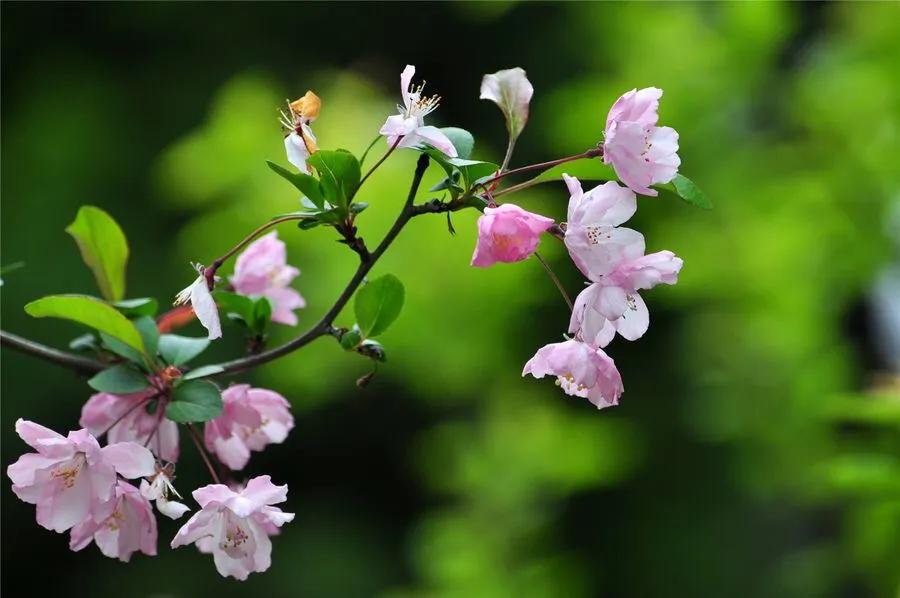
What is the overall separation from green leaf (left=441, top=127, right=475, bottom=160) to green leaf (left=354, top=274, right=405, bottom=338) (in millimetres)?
128

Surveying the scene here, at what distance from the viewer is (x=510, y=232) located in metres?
0.67

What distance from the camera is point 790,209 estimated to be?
7.19 feet

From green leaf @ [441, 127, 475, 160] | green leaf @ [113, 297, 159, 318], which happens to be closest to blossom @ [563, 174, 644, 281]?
green leaf @ [441, 127, 475, 160]

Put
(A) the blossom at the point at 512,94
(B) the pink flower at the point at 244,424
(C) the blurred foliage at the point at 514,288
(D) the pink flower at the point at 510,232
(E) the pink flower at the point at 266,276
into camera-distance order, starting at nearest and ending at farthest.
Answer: (D) the pink flower at the point at 510,232 → (A) the blossom at the point at 512,94 → (B) the pink flower at the point at 244,424 → (E) the pink flower at the point at 266,276 → (C) the blurred foliage at the point at 514,288

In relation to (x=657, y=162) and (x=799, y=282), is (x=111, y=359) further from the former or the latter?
(x=799, y=282)

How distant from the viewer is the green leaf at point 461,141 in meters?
0.75

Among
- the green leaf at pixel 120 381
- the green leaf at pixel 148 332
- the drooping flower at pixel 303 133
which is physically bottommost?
the green leaf at pixel 120 381

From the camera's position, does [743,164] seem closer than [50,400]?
Yes

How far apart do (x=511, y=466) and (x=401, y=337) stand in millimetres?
447

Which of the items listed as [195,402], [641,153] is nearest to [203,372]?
[195,402]

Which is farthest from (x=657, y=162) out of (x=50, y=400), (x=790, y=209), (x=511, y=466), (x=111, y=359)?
(x=50, y=400)

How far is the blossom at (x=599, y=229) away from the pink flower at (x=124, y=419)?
0.38m

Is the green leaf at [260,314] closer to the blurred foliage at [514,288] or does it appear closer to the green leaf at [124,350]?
the green leaf at [124,350]

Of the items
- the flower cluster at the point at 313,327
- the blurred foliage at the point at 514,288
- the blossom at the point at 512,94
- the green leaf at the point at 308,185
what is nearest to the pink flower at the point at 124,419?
the flower cluster at the point at 313,327
